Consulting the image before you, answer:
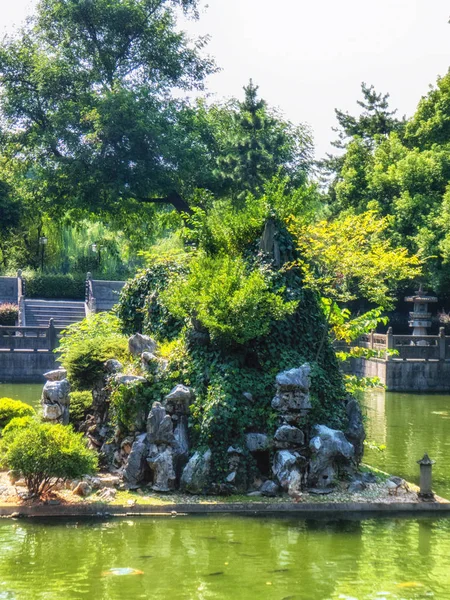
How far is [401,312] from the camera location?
47.5 meters

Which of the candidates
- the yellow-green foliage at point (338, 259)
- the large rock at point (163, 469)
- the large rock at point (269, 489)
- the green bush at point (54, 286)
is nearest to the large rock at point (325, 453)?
the large rock at point (269, 489)

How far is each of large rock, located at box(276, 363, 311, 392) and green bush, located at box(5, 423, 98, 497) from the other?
3.52 meters

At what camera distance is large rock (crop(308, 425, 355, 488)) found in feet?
51.0

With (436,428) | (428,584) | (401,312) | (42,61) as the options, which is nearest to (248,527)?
(428,584)

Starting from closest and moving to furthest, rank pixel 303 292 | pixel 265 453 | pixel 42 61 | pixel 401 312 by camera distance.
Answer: pixel 265 453
pixel 303 292
pixel 42 61
pixel 401 312

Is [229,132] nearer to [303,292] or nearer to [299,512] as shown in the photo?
[303,292]

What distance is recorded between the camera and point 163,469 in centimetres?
1541

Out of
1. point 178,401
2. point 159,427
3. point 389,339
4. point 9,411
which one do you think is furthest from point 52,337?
point 159,427

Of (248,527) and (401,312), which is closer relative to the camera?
(248,527)

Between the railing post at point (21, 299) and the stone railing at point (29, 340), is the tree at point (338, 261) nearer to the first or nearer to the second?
the stone railing at point (29, 340)

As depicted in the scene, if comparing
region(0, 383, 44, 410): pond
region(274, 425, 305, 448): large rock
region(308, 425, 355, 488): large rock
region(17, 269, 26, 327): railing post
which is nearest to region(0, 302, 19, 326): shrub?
region(17, 269, 26, 327): railing post

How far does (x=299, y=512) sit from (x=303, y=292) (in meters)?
4.61

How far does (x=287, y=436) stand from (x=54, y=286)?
36279 mm

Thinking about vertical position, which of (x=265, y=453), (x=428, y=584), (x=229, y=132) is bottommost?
(x=428, y=584)
